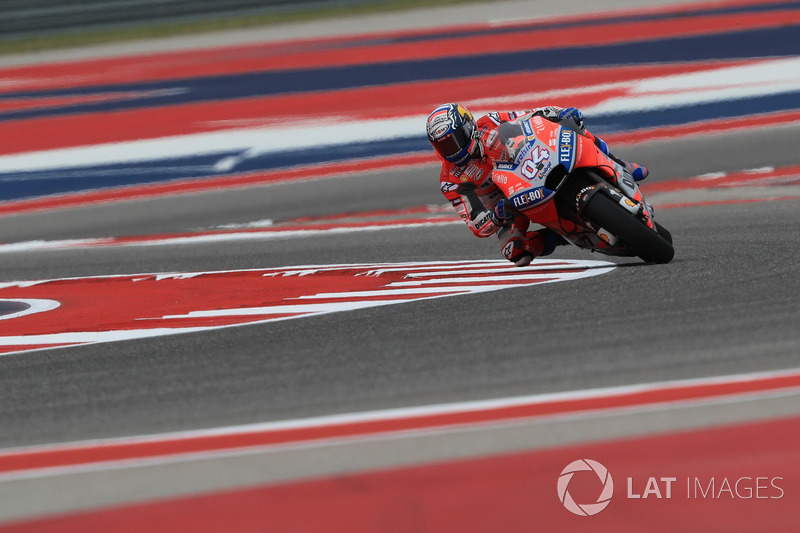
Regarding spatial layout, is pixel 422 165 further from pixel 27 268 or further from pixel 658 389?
pixel 658 389

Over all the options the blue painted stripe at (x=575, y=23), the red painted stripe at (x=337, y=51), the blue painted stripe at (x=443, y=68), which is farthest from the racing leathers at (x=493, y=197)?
the blue painted stripe at (x=575, y=23)

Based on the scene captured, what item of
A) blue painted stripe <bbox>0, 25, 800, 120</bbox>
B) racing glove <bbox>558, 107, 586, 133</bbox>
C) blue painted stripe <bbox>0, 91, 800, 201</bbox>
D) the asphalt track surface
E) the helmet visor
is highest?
blue painted stripe <bbox>0, 25, 800, 120</bbox>

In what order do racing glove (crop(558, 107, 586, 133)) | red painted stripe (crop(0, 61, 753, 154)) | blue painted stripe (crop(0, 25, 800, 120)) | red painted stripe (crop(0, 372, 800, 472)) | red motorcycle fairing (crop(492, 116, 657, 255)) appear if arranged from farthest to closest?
blue painted stripe (crop(0, 25, 800, 120)), red painted stripe (crop(0, 61, 753, 154)), racing glove (crop(558, 107, 586, 133)), red motorcycle fairing (crop(492, 116, 657, 255)), red painted stripe (crop(0, 372, 800, 472))

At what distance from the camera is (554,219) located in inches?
280

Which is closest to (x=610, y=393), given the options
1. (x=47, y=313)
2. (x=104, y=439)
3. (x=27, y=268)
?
(x=104, y=439)

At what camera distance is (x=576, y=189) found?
22.7ft

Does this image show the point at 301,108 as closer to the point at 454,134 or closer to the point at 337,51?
the point at 337,51

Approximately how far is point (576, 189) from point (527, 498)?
3.39 meters

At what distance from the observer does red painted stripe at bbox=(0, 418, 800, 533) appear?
368cm

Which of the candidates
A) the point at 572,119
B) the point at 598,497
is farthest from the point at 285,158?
the point at 598,497

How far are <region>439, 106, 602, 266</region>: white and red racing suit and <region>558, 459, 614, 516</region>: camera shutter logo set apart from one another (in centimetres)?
324

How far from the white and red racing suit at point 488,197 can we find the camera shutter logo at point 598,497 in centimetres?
324

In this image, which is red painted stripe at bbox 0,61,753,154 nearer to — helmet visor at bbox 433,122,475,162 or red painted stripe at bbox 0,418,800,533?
helmet visor at bbox 433,122,475,162

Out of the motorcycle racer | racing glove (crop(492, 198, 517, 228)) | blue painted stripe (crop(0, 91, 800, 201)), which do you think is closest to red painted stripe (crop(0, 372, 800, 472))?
the motorcycle racer
